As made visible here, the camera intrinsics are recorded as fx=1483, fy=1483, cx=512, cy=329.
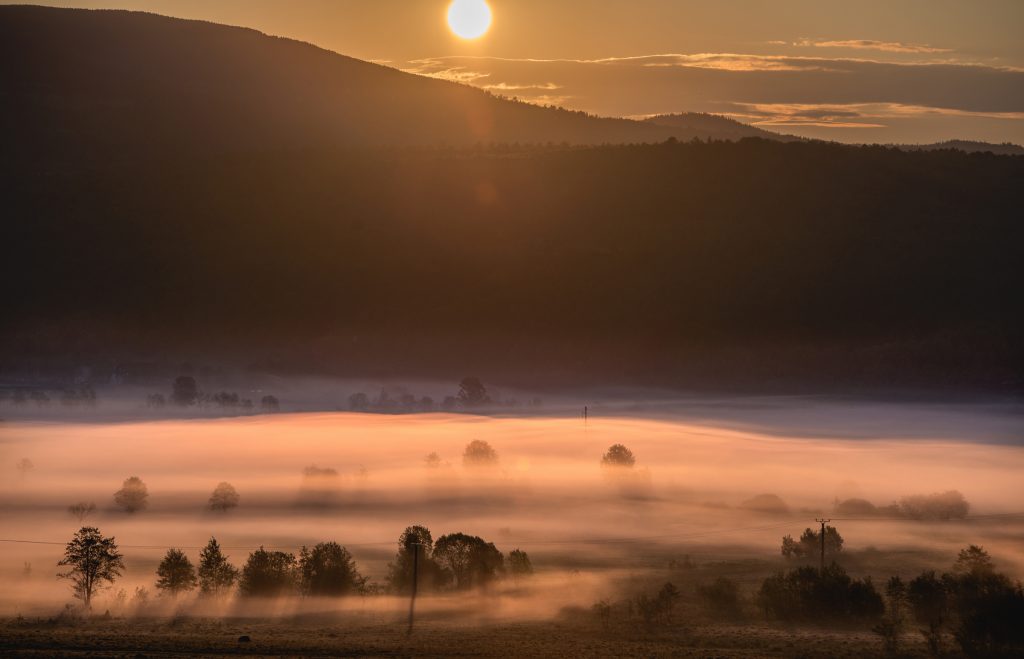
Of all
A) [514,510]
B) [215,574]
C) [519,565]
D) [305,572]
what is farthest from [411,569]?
[514,510]

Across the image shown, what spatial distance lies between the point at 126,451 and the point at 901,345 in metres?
105

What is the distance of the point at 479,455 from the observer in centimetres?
13325

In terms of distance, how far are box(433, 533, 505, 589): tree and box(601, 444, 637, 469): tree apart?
50610 millimetres

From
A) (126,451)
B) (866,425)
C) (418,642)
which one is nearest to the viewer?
(418,642)

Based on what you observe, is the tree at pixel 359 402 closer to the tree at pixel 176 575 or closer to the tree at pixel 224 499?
the tree at pixel 224 499

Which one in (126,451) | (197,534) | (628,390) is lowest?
(197,534)

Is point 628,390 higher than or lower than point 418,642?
higher

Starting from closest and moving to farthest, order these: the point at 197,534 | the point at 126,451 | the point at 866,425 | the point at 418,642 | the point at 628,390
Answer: the point at 418,642, the point at 197,534, the point at 126,451, the point at 866,425, the point at 628,390

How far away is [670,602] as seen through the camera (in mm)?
70562

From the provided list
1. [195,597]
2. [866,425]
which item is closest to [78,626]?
[195,597]

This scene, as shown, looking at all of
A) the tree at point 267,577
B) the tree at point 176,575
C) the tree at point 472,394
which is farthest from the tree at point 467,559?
the tree at point 472,394

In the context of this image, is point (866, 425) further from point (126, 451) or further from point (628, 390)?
point (126, 451)

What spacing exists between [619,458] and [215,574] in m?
60.4

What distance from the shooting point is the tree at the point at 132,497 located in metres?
111
